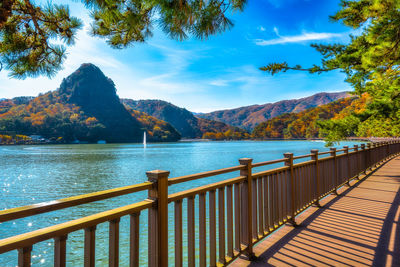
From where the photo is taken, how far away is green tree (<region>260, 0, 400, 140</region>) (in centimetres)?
Result: 556

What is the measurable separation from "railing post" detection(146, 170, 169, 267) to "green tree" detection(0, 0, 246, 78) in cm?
277

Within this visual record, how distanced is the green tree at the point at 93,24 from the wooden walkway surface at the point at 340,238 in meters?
3.46

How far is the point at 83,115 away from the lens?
125062 millimetres

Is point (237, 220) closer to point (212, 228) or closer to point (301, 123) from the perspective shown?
point (212, 228)

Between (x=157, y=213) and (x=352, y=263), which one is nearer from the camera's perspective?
(x=157, y=213)

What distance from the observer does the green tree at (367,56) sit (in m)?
5.56

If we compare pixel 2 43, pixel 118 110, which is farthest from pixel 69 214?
pixel 118 110

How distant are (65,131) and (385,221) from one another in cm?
11765

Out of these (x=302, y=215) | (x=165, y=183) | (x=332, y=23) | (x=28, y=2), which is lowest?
(x=302, y=215)

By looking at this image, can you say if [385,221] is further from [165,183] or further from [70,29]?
[70,29]

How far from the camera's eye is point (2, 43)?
3949 mm

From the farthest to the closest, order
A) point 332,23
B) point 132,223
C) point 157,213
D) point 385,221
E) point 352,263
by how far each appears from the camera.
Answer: point 332,23 → point 385,221 → point 352,263 → point 157,213 → point 132,223

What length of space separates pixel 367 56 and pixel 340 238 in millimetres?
4833

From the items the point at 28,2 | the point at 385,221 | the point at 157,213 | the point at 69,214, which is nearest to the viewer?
the point at 157,213
